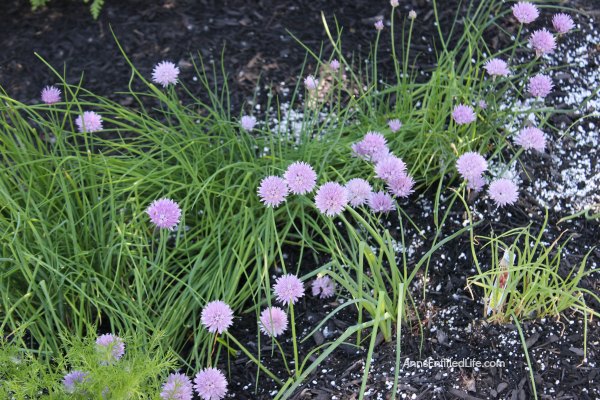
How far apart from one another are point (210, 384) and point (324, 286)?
57cm

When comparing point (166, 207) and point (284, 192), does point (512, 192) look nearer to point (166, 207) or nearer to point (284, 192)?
point (284, 192)

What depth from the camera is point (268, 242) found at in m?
2.87

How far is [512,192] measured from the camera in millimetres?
2766

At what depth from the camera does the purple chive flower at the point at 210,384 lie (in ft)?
8.15

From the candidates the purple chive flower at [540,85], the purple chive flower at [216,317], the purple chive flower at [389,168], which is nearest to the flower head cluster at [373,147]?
the purple chive flower at [389,168]

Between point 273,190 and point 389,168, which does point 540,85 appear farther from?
point 273,190

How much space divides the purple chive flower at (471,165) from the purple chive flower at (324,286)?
0.59 metres

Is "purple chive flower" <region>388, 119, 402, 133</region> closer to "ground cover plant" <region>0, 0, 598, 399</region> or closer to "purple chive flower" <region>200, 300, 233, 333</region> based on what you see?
"ground cover plant" <region>0, 0, 598, 399</region>

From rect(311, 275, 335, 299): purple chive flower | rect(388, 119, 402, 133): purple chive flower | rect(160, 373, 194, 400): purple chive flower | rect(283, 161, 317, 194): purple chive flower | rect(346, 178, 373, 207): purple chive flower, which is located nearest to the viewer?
rect(160, 373, 194, 400): purple chive flower

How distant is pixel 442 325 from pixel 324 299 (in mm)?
444

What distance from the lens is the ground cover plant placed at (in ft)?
8.52

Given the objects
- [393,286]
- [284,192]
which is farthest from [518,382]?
[284,192]

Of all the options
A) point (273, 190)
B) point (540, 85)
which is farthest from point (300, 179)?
point (540, 85)

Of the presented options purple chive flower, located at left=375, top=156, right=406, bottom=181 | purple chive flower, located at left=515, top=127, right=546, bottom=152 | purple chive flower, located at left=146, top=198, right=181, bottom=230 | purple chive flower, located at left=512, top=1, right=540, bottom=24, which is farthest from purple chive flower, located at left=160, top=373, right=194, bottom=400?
purple chive flower, located at left=512, top=1, right=540, bottom=24
